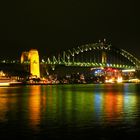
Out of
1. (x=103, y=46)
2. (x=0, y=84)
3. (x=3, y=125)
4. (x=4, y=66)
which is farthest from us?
(x=103, y=46)

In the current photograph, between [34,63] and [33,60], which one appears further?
[34,63]

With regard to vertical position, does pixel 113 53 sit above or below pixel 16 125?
above

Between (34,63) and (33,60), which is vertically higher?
(33,60)

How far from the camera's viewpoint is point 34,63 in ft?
326

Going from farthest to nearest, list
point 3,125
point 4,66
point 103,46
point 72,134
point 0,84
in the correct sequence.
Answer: point 103,46 → point 4,66 → point 0,84 → point 3,125 → point 72,134

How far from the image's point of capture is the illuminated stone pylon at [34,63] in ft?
324

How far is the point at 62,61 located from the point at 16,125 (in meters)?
86.7

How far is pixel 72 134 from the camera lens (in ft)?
51.5

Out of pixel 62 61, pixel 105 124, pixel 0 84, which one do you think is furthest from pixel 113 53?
pixel 105 124

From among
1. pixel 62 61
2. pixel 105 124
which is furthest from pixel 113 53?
pixel 105 124

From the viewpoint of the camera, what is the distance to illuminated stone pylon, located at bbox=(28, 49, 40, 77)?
9862 centimetres

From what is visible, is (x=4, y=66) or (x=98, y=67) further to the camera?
(x=98, y=67)

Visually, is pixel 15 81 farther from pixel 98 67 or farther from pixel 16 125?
pixel 16 125

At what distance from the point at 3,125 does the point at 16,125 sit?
466 millimetres
